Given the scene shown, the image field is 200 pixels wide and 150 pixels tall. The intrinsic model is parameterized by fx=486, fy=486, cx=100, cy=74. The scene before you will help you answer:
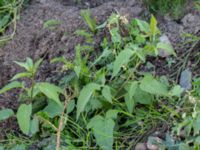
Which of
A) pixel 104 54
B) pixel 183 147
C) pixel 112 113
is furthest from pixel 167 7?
pixel 183 147

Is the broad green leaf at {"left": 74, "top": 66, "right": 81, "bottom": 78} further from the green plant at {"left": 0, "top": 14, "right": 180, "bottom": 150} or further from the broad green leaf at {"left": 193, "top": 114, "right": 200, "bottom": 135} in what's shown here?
Answer: the broad green leaf at {"left": 193, "top": 114, "right": 200, "bottom": 135}

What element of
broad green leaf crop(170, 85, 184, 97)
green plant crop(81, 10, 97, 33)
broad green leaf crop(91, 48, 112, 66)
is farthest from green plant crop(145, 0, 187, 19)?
broad green leaf crop(170, 85, 184, 97)

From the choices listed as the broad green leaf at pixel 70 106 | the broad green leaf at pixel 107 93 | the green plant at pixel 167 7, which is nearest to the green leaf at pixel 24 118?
the broad green leaf at pixel 70 106

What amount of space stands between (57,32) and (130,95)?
68cm

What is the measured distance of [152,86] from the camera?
187 cm

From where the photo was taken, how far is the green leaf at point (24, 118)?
6.19 feet

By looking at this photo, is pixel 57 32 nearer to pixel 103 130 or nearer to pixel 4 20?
pixel 4 20

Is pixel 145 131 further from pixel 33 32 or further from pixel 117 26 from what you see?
pixel 33 32

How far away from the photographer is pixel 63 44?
2.32 m

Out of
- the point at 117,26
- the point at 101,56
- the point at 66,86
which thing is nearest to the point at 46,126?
the point at 66,86

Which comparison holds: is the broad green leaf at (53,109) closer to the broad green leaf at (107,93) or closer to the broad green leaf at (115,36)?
the broad green leaf at (107,93)

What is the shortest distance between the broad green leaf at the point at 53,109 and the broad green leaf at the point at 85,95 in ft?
0.38

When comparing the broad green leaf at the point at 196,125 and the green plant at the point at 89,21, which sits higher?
the green plant at the point at 89,21

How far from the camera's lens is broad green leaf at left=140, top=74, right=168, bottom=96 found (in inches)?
73.2
